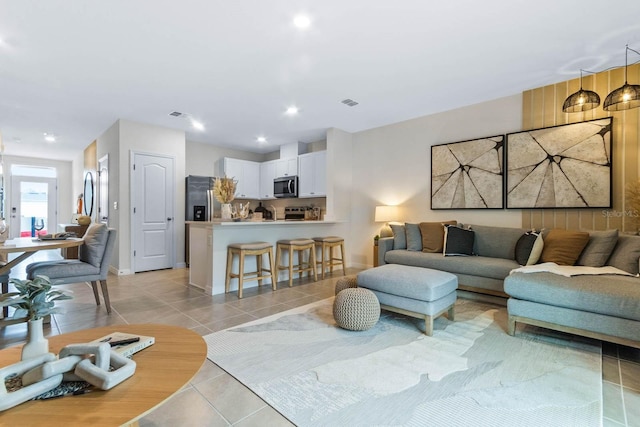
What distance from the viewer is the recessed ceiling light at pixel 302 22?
7.95ft

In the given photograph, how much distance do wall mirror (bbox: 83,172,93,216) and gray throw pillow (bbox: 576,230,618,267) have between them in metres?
8.72

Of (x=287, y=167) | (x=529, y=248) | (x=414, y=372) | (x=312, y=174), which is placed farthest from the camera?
(x=287, y=167)

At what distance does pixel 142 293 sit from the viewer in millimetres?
3883

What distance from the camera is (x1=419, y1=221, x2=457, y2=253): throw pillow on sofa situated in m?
4.09

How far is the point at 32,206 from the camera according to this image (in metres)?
8.91

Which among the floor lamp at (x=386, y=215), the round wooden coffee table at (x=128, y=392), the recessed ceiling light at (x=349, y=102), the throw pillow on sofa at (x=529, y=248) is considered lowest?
the round wooden coffee table at (x=128, y=392)

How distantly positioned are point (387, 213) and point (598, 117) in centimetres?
275

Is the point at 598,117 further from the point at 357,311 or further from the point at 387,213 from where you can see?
the point at 357,311

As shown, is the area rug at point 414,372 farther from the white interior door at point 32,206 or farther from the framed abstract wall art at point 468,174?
the white interior door at point 32,206

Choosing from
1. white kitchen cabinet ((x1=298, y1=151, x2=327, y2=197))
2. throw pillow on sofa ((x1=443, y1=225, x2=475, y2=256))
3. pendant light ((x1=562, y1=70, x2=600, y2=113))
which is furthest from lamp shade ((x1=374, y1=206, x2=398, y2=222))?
pendant light ((x1=562, y1=70, x2=600, y2=113))

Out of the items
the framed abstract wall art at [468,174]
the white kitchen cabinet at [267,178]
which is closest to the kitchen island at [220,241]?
the framed abstract wall art at [468,174]

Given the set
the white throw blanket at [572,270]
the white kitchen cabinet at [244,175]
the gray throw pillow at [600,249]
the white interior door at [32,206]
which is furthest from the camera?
the white interior door at [32,206]

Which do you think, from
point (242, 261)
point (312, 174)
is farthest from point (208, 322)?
point (312, 174)

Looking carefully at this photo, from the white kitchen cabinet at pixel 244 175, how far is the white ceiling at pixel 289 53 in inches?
78.5
